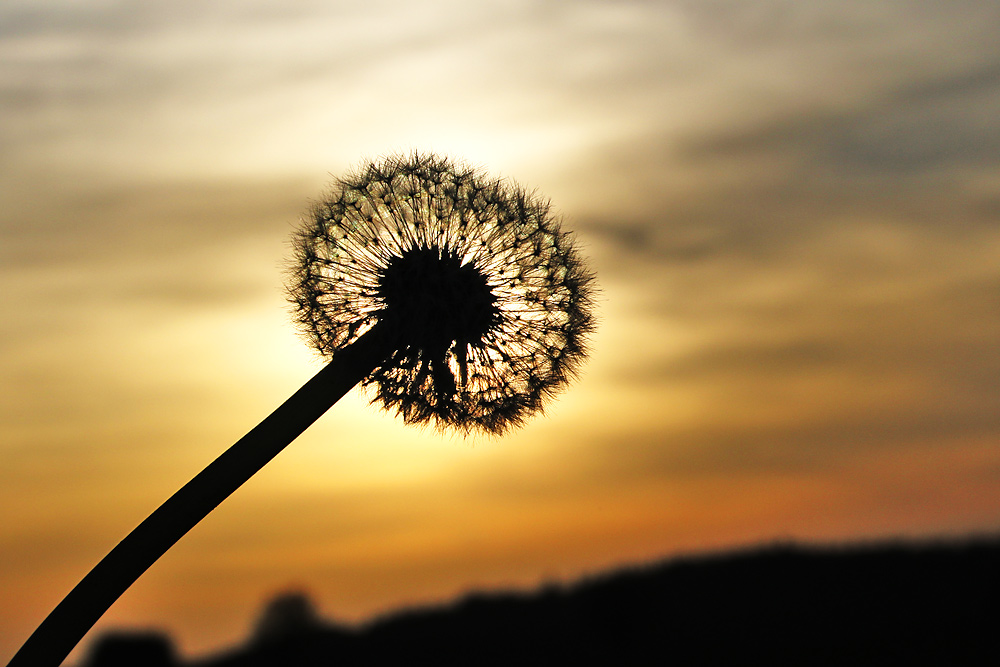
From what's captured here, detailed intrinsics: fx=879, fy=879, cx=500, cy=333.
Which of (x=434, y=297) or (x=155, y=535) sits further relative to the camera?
(x=434, y=297)

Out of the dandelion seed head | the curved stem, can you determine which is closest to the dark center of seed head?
the dandelion seed head

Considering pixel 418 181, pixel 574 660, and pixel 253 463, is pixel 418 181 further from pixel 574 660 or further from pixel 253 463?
pixel 574 660

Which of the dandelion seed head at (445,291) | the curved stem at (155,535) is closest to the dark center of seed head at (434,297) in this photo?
the dandelion seed head at (445,291)

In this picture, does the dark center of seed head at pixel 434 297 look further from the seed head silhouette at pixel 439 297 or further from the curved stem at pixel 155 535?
the curved stem at pixel 155 535

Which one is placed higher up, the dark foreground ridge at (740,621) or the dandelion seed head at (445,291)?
the dandelion seed head at (445,291)

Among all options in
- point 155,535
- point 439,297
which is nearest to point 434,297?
point 439,297

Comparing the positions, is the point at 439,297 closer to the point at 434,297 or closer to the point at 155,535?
the point at 434,297

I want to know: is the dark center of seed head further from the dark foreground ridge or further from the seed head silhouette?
the dark foreground ridge
